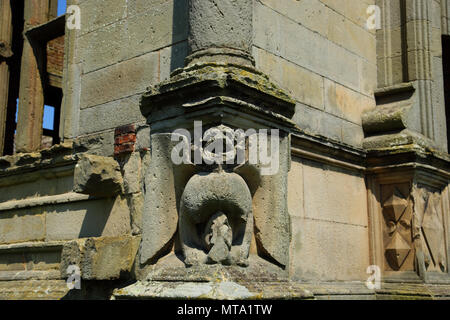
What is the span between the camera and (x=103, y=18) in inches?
187

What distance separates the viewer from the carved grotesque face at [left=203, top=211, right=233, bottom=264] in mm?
3092

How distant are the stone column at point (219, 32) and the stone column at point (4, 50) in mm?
3146

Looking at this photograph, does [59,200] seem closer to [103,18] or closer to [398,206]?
[103,18]

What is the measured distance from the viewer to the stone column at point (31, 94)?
5.47m

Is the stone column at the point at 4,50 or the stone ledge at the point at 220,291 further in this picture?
the stone column at the point at 4,50

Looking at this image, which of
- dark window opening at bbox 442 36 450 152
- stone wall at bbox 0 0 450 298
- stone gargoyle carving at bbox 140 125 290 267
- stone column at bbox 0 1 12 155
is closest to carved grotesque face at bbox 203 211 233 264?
stone gargoyle carving at bbox 140 125 290 267

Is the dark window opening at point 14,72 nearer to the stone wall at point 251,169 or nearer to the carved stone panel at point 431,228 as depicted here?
the stone wall at point 251,169

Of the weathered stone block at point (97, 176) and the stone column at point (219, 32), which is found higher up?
the stone column at point (219, 32)

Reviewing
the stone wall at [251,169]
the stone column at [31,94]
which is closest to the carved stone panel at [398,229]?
the stone wall at [251,169]

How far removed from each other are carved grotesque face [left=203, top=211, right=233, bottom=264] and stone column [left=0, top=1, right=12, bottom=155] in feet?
11.8

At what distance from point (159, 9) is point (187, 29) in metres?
0.43

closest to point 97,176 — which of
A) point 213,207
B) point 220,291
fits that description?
point 213,207

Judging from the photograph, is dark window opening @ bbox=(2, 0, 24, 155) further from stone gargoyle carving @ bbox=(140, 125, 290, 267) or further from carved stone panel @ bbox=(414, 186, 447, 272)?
carved stone panel @ bbox=(414, 186, 447, 272)

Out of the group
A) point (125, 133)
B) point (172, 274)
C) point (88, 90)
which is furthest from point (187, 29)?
point (172, 274)
